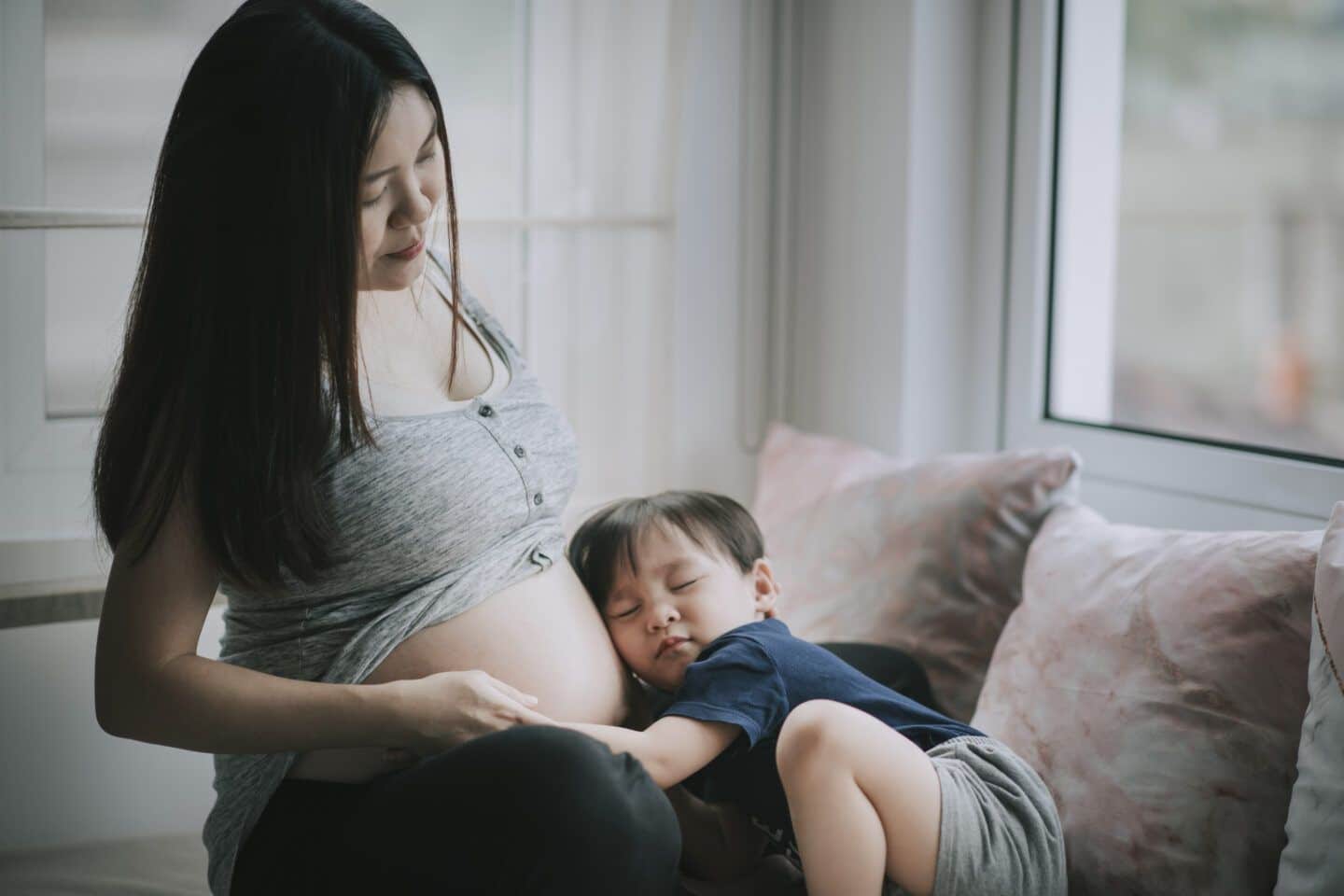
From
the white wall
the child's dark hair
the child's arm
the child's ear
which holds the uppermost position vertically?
the child's dark hair

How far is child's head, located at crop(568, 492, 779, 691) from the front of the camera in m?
1.34

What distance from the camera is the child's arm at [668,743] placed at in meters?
1.13

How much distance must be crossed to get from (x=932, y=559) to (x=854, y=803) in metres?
0.59

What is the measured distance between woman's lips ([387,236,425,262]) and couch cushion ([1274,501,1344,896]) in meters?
0.95

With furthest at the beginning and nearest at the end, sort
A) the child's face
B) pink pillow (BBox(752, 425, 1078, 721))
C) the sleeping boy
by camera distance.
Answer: pink pillow (BBox(752, 425, 1078, 721)), the child's face, the sleeping boy

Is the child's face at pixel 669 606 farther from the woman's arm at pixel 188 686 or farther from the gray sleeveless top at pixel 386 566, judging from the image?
the woman's arm at pixel 188 686

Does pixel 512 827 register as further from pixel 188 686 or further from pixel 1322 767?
pixel 1322 767

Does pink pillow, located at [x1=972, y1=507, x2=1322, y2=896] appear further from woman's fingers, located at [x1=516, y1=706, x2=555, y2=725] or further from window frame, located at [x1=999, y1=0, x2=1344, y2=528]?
woman's fingers, located at [x1=516, y1=706, x2=555, y2=725]

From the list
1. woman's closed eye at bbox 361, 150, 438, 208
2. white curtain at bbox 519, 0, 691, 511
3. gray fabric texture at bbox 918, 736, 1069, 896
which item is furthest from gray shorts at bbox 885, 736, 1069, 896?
white curtain at bbox 519, 0, 691, 511

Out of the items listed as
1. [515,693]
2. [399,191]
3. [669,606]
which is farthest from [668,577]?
[399,191]

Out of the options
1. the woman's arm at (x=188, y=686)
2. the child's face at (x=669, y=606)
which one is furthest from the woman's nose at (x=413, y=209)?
the child's face at (x=669, y=606)

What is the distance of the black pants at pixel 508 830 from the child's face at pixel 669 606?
27 cm

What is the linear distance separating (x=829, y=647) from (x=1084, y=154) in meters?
1.03

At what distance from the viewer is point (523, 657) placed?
48.3 inches
